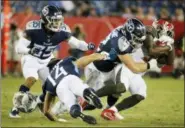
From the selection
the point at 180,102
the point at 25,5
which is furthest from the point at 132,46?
the point at 25,5

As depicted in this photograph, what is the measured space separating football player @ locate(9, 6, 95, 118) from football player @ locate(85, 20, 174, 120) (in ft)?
1.89

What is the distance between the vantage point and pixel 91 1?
13.3 metres

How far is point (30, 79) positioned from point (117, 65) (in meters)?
0.86

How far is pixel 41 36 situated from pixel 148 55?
1055 millimetres

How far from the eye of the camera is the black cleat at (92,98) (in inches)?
174

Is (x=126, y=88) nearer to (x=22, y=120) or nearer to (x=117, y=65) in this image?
(x=117, y=65)

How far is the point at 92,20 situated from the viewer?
12.2 meters

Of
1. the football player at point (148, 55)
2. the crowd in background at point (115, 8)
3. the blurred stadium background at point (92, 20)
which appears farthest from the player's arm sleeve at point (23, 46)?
the crowd in background at point (115, 8)

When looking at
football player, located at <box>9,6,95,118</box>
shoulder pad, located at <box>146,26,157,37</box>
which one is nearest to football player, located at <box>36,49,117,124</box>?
football player, located at <box>9,6,95,118</box>

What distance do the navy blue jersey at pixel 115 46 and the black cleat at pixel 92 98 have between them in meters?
0.90

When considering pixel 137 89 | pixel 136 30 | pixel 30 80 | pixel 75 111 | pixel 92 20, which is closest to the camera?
pixel 75 111

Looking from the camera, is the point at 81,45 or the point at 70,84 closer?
the point at 70,84

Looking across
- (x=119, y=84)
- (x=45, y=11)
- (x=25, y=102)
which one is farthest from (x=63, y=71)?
A: (x=119, y=84)

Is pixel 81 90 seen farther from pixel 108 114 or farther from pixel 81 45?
pixel 108 114
